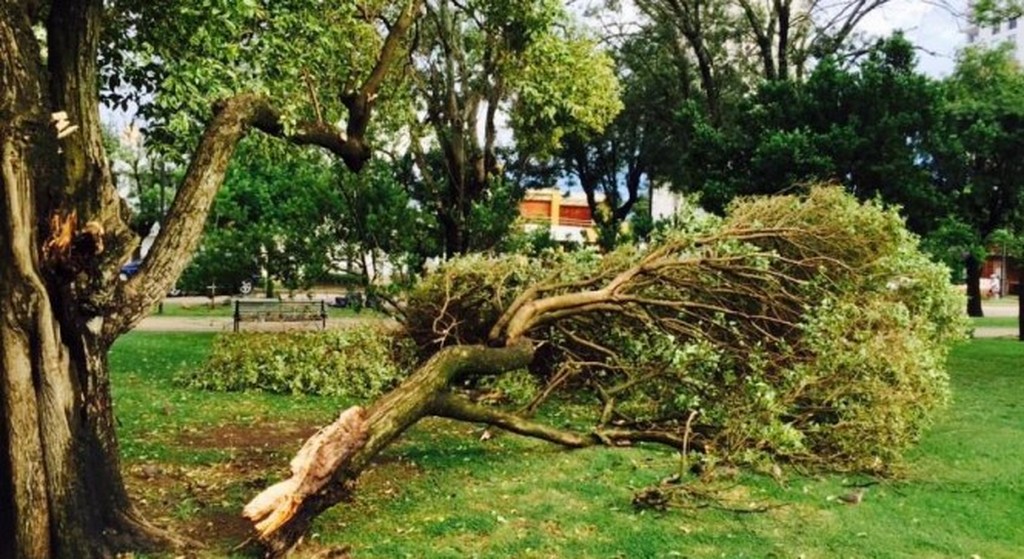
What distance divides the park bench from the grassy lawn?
31.7 ft

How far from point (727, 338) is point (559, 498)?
2.83 metres

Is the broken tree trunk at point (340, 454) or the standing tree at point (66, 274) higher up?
the standing tree at point (66, 274)

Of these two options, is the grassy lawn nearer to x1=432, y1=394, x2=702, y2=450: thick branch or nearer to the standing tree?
x1=432, y1=394, x2=702, y2=450: thick branch

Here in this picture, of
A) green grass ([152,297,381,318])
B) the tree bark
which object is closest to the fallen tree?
green grass ([152,297,381,318])

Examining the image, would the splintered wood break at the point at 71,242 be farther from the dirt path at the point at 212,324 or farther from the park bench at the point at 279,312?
the park bench at the point at 279,312

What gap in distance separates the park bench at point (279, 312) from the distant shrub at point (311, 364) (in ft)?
21.1

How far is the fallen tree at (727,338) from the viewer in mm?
7684

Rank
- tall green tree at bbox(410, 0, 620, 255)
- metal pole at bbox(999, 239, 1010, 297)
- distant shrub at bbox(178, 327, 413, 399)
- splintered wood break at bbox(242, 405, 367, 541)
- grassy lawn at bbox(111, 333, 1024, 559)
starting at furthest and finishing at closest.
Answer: metal pole at bbox(999, 239, 1010, 297)
tall green tree at bbox(410, 0, 620, 255)
distant shrub at bbox(178, 327, 413, 399)
grassy lawn at bbox(111, 333, 1024, 559)
splintered wood break at bbox(242, 405, 367, 541)

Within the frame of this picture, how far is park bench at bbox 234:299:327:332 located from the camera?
20.1m

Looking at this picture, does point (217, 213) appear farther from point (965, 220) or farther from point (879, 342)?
point (879, 342)

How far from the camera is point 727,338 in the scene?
8898 mm

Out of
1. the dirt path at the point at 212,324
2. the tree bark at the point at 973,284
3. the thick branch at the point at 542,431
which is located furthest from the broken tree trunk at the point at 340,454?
the tree bark at the point at 973,284

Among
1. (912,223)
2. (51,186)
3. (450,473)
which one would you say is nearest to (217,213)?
(912,223)

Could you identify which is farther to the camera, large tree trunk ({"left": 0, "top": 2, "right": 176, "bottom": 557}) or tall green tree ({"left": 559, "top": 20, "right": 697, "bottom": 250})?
tall green tree ({"left": 559, "top": 20, "right": 697, "bottom": 250})
